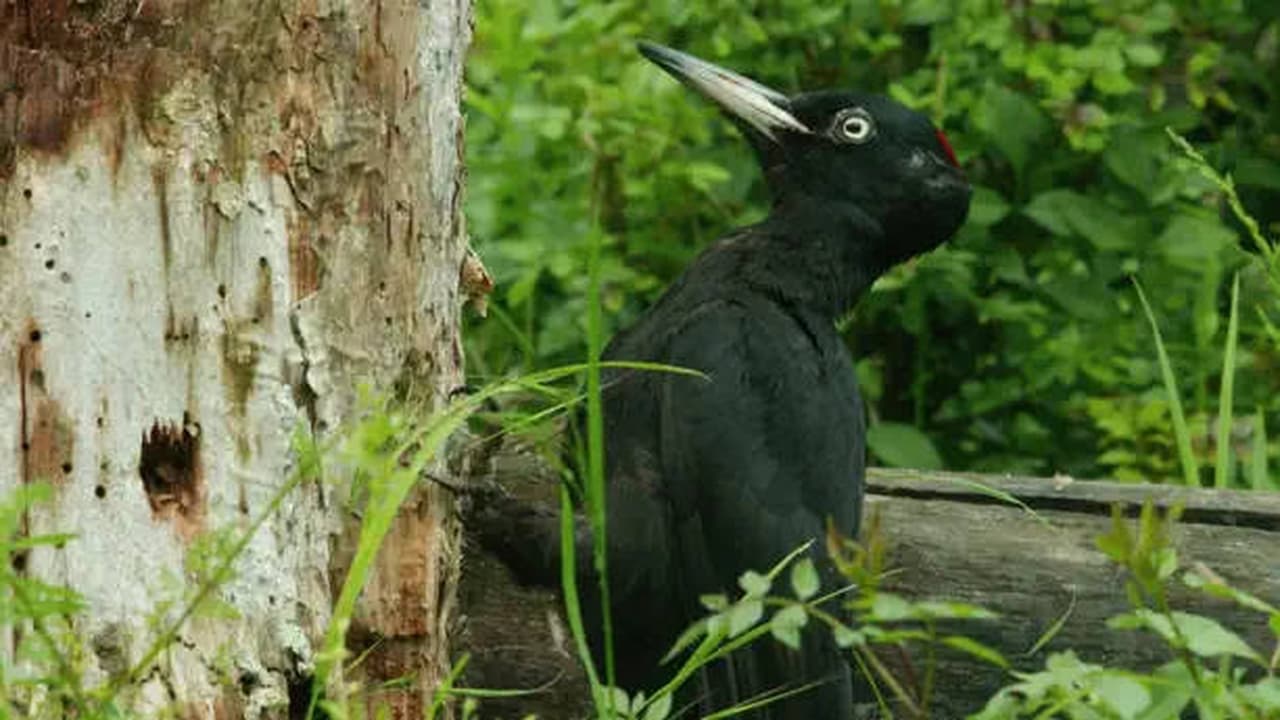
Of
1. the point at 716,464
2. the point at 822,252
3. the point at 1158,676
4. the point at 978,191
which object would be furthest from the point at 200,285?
the point at 978,191

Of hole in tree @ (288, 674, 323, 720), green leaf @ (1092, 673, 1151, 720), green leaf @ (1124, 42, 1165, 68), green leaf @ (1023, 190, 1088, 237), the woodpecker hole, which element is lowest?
hole in tree @ (288, 674, 323, 720)

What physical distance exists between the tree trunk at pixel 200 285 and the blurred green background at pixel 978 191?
215 cm

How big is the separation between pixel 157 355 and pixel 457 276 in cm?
59

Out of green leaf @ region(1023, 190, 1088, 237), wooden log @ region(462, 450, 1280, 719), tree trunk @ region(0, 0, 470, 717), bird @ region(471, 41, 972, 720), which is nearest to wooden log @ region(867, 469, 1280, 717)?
wooden log @ region(462, 450, 1280, 719)

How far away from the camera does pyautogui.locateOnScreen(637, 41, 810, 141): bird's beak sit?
4.86 m

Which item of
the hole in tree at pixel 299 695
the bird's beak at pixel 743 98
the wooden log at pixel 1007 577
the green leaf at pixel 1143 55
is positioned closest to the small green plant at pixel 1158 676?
the hole in tree at pixel 299 695

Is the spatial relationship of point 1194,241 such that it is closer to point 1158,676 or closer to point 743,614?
point 1158,676

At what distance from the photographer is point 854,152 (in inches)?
191

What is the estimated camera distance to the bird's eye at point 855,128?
15.9 feet

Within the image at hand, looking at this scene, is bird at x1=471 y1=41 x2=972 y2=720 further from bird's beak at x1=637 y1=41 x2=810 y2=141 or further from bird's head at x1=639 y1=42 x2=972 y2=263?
bird's beak at x1=637 y1=41 x2=810 y2=141

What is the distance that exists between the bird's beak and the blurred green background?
0.49m

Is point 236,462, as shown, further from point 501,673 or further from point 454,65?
point 501,673

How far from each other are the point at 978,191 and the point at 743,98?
3.49 ft

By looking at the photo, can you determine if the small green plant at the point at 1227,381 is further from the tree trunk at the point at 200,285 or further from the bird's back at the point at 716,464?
the tree trunk at the point at 200,285
